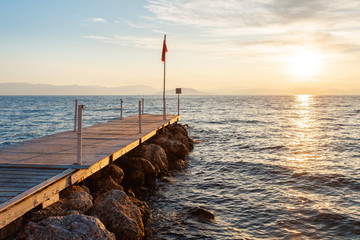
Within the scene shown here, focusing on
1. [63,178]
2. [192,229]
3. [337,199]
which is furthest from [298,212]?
[63,178]

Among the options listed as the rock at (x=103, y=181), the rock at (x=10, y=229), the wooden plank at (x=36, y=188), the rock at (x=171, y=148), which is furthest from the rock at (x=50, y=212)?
the rock at (x=171, y=148)

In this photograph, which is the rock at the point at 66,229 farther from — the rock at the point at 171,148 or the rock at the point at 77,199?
the rock at the point at 171,148

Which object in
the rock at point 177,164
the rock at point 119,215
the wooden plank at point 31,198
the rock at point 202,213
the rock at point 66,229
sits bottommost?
the rock at point 202,213

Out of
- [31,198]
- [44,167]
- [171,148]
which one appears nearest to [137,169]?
[44,167]

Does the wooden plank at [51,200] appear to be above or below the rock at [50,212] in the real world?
above

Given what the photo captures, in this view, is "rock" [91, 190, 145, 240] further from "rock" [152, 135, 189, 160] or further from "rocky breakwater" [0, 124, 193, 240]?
"rock" [152, 135, 189, 160]

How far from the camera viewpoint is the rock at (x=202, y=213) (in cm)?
786

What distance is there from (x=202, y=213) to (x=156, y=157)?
4143 millimetres

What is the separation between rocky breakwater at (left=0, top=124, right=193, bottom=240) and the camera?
197 inches

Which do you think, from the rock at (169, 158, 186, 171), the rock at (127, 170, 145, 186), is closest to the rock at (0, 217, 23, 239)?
the rock at (127, 170, 145, 186)

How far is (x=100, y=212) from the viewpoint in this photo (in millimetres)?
6234

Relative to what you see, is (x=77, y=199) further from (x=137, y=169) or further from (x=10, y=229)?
(x=137, y=169)

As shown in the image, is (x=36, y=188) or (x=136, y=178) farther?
(x=136, y=178)

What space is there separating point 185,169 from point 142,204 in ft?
18.5
